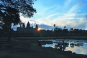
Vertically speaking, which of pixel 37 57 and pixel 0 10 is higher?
pixel 0 10

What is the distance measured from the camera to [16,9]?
42188mm

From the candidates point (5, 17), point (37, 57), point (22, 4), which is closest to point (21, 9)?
point (22, 4)

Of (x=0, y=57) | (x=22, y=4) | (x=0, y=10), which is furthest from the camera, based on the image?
(x=22, y=4)

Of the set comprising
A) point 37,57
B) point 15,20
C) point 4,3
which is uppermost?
point 4,3

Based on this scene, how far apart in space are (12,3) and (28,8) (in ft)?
14.0

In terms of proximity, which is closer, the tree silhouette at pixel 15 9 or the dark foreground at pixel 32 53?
the dark foreground at pixel 32 53

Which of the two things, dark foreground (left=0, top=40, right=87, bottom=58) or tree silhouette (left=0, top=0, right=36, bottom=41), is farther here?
tree silhouette (left=0, top=0, right=36, bottom=41)

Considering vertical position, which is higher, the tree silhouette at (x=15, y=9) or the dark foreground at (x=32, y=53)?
the tree silhouette at (x=15, y=9)

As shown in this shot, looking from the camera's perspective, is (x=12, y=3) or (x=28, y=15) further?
(x=28, y=15)

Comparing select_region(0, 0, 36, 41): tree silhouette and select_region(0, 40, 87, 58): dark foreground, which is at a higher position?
select_region(0, 0, 36, 41): tree silhouette

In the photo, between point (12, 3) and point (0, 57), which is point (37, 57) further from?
point (12, 3)

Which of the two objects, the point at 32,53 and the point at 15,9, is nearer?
the point at 32,53

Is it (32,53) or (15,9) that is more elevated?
(15,9)

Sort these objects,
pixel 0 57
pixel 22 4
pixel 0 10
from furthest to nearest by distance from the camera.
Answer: pixel 22 4
pixel 0 10
pixel 0 57
